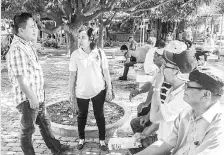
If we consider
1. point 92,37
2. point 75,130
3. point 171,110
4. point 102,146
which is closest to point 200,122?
point 171,110

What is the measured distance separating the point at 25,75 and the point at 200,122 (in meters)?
2.16

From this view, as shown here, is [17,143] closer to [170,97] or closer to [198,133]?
[170,97]

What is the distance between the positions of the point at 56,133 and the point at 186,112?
324 centimetres

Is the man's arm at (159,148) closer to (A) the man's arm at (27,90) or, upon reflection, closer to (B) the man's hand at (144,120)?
(B) the man's hand at (144,120)

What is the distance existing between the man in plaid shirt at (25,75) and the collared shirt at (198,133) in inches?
74.6

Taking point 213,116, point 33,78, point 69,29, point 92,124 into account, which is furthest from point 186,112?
point 69,29

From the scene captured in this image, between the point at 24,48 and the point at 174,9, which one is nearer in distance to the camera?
the point at 24,48

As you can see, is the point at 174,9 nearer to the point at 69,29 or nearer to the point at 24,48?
the point at 69,29

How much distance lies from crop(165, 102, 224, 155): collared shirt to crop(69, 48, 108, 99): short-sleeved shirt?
6.60 ft

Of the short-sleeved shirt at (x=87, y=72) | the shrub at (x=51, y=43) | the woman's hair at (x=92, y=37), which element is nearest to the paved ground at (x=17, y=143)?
the short-sleeved shirt at (x=87, y=72)

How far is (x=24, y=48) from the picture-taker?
340 centimetres

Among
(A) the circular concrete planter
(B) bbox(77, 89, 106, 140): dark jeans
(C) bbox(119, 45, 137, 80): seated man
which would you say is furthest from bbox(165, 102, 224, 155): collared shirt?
(C) bbox(119, 45, 137, 80): seated man

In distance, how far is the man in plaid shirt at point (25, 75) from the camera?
131 inches

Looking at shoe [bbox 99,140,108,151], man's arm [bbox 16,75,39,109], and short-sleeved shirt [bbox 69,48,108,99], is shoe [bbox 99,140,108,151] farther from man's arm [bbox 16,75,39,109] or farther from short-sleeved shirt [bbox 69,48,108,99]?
man's arm [bbox 16,75,39,109]
